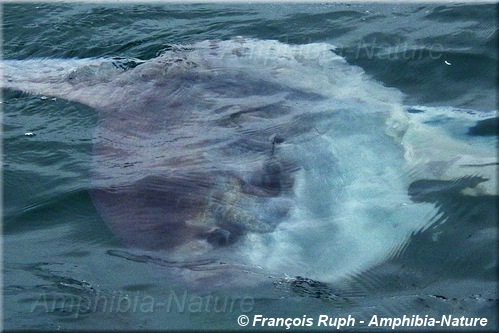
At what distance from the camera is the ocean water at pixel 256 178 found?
4852mm

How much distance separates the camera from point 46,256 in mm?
5477

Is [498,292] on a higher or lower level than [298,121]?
lower

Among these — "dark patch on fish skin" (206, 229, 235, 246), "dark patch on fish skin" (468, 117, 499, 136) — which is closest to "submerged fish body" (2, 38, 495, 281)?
"dark patch on fish skin" (206, 229, 235, 246)

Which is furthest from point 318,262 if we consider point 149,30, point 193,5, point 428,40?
point 193,5

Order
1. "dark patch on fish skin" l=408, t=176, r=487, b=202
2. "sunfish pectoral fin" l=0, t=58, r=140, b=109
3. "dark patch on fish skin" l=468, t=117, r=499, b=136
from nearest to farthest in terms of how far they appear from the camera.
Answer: "dark patch on fish skin" l=408, t=176, r=487, b=202, "dark patch on fish skin" l=468, t=117, r=499, b=136, "sunfish pectoral fin" l=0, t=58, r=140, b=109

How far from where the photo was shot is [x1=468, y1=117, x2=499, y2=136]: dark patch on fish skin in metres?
6.43

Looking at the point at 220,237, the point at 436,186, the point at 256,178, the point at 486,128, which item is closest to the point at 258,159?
the point at 256,178

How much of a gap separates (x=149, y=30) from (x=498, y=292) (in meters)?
6.21

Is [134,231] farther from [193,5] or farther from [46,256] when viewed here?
[193,5]

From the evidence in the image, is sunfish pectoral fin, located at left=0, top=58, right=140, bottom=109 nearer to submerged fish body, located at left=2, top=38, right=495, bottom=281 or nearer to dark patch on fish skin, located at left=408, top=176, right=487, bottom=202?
submerged fish body, located at left=2, top=38, right=495, bottom=281

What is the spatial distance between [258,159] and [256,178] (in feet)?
0.89

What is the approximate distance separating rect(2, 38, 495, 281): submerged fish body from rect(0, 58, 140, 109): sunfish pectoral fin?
22mm

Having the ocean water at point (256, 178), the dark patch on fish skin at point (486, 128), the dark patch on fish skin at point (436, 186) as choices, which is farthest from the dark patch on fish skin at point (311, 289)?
the dark patch on fish skin at point (486, 128)

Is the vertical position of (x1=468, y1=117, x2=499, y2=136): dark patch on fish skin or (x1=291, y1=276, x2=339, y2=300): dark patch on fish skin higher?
(x1=468, y1=117, x2=499, y2=136): dark patch on fish skin
